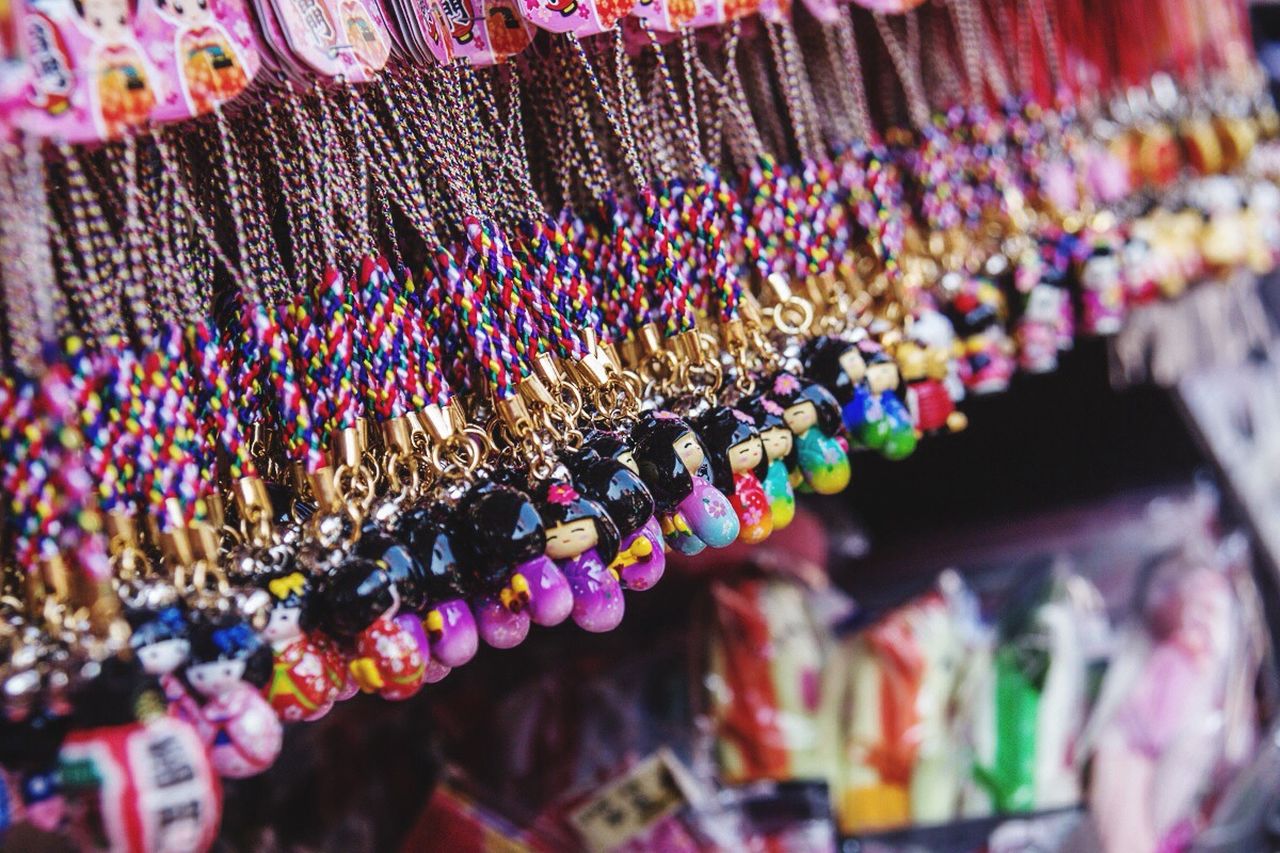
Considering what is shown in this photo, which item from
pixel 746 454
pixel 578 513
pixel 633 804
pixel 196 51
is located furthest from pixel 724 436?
pixel 633 804

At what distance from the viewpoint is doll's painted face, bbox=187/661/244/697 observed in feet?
1.75

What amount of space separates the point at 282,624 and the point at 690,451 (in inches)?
9.2

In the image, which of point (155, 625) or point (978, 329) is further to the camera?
point (978, 329)

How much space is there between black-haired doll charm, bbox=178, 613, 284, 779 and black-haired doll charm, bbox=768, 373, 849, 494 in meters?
0.35

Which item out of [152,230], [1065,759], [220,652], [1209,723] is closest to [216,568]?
[220,652]

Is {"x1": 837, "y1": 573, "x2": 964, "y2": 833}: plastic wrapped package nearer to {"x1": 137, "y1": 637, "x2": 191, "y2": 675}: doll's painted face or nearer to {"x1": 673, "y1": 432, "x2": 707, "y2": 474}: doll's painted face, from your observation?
{"x1": 673, "y1": 432, "x2": 707, "y2": 474}: doll's painted face

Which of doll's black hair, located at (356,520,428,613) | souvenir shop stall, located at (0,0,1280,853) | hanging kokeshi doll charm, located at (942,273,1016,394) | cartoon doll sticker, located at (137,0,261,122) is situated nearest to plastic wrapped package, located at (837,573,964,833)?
souvenir shop stall, located at (0,0,1280,853)

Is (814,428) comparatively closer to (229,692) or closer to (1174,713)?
(229,692)

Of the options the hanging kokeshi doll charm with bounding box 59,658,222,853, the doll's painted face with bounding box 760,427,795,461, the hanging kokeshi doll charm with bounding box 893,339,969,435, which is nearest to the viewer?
the hanging kokeshi doll charm with bounding box 59,658,222,853

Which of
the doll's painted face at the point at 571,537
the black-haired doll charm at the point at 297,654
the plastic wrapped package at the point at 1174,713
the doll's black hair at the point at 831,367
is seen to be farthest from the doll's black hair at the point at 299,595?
the plastic wrapped package at the point at 1174,713

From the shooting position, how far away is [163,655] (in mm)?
522

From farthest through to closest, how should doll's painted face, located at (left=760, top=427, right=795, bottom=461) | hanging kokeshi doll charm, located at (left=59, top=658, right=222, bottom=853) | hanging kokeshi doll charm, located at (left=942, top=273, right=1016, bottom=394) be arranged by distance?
1. hanging kokeshi doll charm, located at (left=942, top=273, right=1016, bottom=394)
2. doll's painted face, located at (left=760, top=427, right=795, bottom=461)
3. hanging kokeshi doll charm, located at (left=59, top=658, right=222, bottom=853)

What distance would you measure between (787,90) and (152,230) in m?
0.47

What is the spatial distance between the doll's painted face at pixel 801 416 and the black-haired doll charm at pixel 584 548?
0.56 feet
